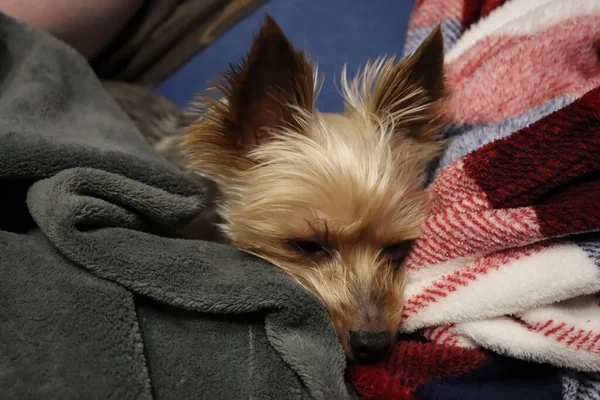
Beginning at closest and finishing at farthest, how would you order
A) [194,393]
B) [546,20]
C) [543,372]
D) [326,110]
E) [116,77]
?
[194,393], [543,372], [546,20], [326,110], [116,77]

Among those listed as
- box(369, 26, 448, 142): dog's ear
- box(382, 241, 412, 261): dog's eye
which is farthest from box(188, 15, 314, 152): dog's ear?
box(382, 241, 412, 261): dog's eye

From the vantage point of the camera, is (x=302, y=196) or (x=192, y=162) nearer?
(x=302, y=196)

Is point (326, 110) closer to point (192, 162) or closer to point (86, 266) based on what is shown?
point (192, 162)

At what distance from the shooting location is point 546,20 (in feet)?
4.00

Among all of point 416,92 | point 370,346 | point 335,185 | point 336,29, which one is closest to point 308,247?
point 335,185

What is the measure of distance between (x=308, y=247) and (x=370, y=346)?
0.30 meters

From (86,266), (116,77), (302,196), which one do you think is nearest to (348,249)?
(302,196)

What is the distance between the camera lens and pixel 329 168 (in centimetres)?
125

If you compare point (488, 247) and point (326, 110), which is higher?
point (488, 247)

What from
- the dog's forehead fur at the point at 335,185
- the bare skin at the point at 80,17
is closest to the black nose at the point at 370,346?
the dog's forehead fur at the point at 335,185

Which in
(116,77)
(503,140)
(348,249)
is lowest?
(116,77)

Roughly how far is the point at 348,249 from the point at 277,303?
37cm

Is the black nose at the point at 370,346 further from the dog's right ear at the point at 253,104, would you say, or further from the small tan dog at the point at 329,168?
the dog's right ear at the point at 253,104

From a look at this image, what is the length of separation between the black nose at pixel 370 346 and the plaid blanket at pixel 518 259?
1.0 inches
